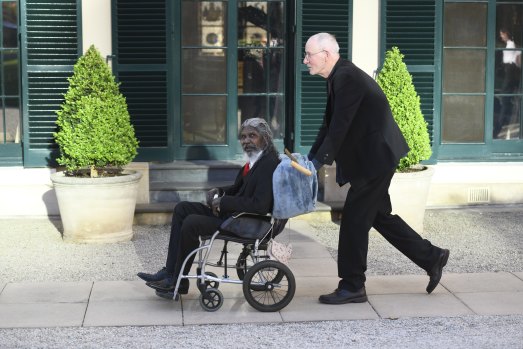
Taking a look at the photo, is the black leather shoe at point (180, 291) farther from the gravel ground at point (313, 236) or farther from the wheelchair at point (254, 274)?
the gravel ground at point (313, 236)

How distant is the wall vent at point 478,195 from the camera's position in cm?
1051

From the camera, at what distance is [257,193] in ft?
22.1

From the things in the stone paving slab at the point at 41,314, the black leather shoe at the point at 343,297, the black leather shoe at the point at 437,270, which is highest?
the black leather shoe at the point at 437,270

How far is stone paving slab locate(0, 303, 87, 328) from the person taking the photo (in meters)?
6.61

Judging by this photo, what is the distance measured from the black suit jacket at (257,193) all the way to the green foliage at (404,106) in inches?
103

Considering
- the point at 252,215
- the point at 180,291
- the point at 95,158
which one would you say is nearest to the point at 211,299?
the point at 180,291

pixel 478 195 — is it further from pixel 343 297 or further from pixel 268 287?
pixel 268 287

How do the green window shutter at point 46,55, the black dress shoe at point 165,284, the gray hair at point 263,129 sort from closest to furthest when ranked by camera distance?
the gray hair at point 263,129
the black dress shoe at point 165,284
the green window shutter at point 46,55

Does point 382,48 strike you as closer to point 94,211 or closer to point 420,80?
point 420,80

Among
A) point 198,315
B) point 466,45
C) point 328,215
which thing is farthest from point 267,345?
point 466,45

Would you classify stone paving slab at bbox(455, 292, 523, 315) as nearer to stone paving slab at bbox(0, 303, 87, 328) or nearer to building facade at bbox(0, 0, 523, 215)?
stone paving slab at bbox(0, 303, 87, 328)

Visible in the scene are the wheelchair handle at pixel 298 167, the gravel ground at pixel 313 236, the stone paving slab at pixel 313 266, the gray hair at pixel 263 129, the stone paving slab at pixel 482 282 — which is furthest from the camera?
the stone paving slab at pixel 313 266

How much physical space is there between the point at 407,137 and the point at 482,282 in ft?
6.27

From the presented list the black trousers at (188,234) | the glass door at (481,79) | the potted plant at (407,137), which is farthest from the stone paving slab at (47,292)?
the glass door at (481,79)
